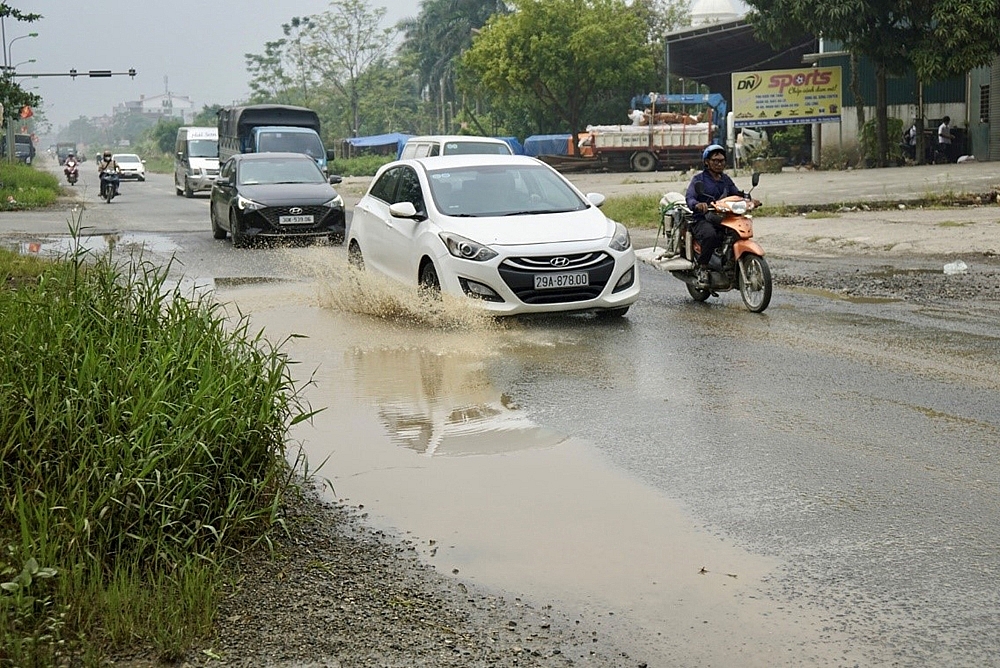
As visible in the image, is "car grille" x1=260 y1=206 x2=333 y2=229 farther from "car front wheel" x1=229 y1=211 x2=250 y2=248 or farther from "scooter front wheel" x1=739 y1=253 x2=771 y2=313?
"scooter front wheel" x1=739 y1=253 x2=771 y2=313

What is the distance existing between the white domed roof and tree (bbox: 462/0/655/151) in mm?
10305

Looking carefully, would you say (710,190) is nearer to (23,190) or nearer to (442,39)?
(23,190)

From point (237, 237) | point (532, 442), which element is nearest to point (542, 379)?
point (532, 442)

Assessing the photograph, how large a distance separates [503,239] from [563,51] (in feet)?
170

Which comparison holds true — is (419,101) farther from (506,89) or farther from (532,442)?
(532,442)

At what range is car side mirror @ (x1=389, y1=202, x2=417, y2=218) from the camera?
11953 millimetres

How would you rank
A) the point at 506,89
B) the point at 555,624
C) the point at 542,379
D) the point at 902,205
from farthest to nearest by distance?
the point at 506,89, the point at 902,205, the point at 542,379, the point at 555,624

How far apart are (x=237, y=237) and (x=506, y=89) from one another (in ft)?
146

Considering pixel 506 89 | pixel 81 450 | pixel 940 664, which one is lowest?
pixel 940 664

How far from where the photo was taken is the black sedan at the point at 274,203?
2067 cm

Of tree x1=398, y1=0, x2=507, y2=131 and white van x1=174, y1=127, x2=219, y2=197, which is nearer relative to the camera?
white van x1=174, y1=127, x2=219, y2=197

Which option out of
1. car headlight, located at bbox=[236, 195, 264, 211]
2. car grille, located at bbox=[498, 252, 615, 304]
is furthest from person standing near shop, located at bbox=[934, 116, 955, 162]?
car grille, located at bbox=[498, 252, 615, 304]

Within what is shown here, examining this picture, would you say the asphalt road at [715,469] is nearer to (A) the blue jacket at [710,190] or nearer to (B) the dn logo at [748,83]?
(A) the blue jacket at [710,190]

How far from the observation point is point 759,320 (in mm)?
11336
